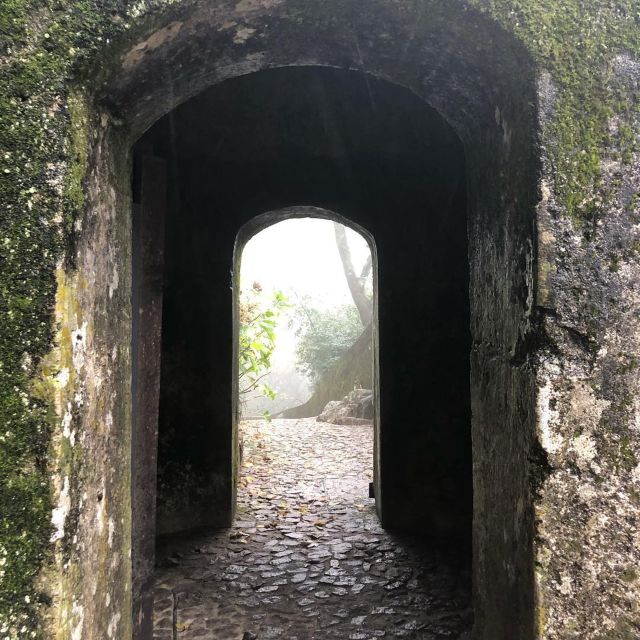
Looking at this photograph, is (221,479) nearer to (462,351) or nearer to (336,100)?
(462,351)

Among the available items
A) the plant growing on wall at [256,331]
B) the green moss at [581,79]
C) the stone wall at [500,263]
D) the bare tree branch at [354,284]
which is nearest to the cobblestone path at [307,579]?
the stone wall at [500,263]

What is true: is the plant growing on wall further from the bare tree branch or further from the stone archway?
A: the bare tree branch

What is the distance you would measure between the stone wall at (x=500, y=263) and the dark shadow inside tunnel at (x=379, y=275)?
2.66m

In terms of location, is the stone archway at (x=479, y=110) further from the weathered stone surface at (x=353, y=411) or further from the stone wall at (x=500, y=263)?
the weathered stone surface at (x=353, y=411)

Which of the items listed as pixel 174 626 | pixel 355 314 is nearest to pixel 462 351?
pixel 174 626

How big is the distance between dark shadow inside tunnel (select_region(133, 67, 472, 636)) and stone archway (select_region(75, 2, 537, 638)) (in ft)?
8.12

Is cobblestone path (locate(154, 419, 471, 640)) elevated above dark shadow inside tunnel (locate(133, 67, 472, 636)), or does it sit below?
below

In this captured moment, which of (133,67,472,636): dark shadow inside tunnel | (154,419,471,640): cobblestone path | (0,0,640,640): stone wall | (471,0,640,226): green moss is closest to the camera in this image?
(0,0,640,640): stone wall

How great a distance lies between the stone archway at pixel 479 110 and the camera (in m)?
1.51

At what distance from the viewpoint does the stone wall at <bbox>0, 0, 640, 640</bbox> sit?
129 centimetres

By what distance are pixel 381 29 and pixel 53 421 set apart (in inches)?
57.8

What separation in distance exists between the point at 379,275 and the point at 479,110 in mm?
2771

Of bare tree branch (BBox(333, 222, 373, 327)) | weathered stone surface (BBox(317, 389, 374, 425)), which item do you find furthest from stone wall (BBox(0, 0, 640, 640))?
bare tree branch (BBox(333, 222, 373, 327))

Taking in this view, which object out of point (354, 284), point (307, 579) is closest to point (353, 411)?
point (354, 284)
